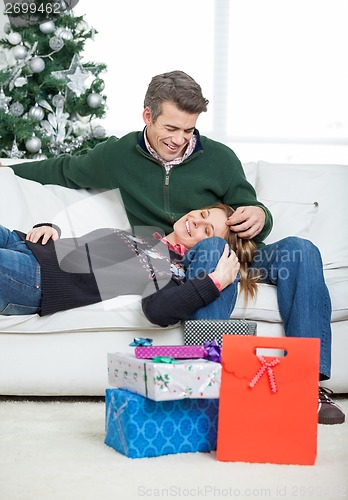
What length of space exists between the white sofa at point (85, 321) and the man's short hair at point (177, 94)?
0.44 meters

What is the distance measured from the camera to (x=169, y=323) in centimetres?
203

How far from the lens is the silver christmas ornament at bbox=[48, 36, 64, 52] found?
11.7 feet

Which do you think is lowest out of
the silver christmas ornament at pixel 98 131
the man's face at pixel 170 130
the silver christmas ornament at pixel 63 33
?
the silver christmas ornament at pixel 98 131

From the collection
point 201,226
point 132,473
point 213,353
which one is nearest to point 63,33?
point 201,226

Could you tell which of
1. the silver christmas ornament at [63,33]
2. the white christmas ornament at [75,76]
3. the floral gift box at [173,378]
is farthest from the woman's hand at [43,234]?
the silver christmas ornament at [63,33]

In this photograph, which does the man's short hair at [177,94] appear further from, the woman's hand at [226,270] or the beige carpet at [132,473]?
the beige carpet at [132,473]

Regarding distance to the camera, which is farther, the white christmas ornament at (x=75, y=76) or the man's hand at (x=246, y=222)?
the white christmas ornament at (x=75, y=76)

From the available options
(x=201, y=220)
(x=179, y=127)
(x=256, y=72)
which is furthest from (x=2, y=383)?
(x=256, y=72)

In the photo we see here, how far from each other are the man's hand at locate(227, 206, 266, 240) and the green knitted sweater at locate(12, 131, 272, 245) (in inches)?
5.0

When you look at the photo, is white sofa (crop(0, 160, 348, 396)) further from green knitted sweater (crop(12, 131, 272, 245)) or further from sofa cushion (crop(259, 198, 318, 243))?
green knitted sweater (crop(12, 131, 272, 245))

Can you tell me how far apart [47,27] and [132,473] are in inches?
108

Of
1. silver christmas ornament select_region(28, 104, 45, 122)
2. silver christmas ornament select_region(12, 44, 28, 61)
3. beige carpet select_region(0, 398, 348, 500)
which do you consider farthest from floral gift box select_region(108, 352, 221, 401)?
silver christmas ornament select_region(12, 44, 28, 61)

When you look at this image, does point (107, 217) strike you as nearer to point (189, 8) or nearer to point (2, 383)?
point (2, 383)

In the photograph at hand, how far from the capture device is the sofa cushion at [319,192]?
2.71 metres
